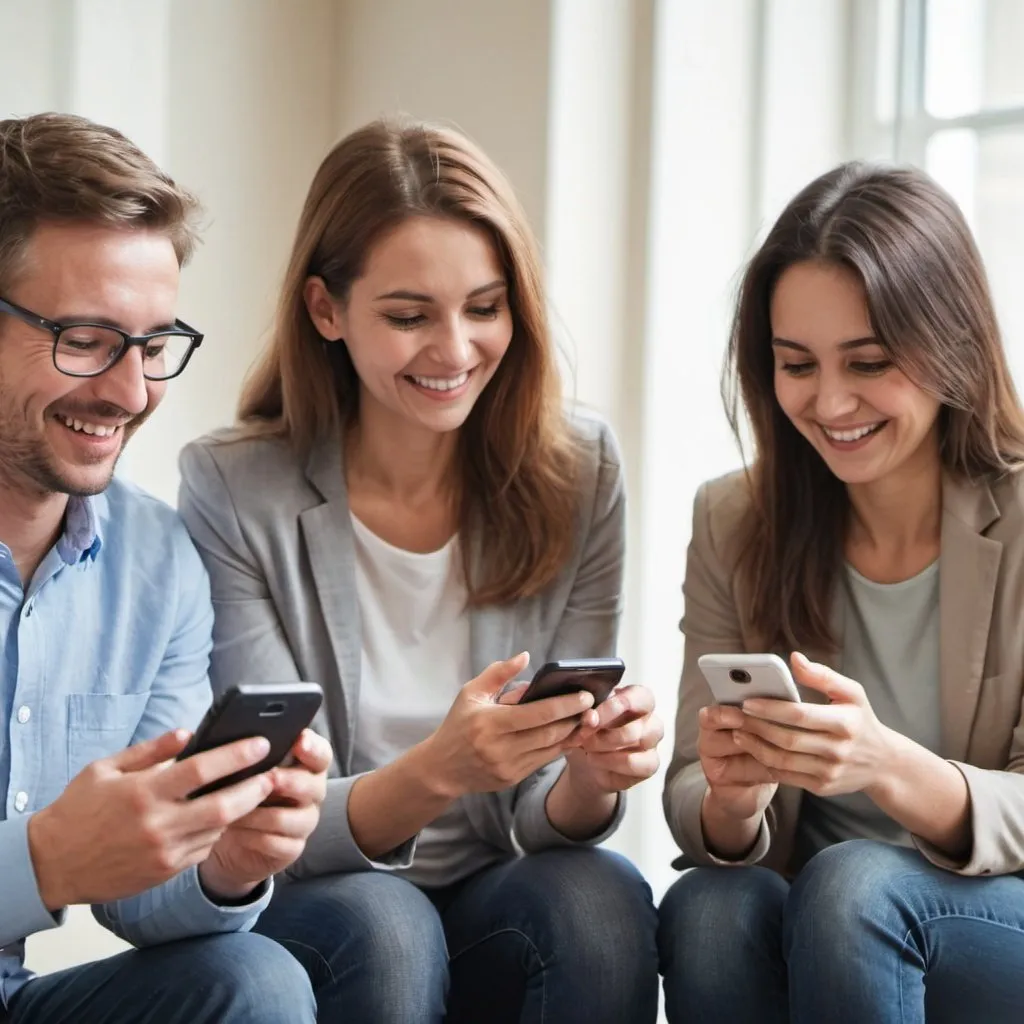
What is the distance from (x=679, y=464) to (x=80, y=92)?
1.26 m

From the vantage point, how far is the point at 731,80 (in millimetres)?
2770

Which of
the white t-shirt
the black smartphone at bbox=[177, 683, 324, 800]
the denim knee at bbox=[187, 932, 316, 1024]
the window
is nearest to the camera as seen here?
the black smartphone at bbox=[177, 683, 324, 800]

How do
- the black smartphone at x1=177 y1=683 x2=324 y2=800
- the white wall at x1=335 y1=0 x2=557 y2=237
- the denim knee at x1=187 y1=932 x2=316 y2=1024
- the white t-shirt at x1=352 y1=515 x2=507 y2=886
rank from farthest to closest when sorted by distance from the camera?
the white wall at x1=335 y1=0 x2=557 y2=237, the white t-shirt at x1=352 y1=515 x2=507 y2=886, the denim knee at x1=187 y1=932 x2=316 y2=1024, the black smartphone at x1=177 y1=683 x2=324 y2=800

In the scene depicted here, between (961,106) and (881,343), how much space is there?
1051 mm

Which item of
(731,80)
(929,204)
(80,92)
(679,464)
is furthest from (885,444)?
(80,92)

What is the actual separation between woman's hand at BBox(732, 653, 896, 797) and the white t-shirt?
50 cm

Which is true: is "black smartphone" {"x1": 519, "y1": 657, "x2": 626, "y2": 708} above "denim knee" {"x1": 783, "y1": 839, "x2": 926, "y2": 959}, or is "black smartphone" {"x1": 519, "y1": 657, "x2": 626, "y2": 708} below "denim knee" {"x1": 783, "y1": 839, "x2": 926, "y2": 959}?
above

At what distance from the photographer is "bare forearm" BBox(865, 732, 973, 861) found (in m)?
1.71

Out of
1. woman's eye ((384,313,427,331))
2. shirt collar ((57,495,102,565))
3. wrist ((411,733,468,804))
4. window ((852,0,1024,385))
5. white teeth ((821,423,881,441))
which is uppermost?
window ((852,0,1024,385))

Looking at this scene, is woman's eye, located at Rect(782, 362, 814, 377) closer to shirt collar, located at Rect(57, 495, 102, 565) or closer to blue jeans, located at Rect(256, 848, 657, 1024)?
blue jeans, located at Rect(256, 848, 657, 1024)

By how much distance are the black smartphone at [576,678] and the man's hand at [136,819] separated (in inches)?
14.5

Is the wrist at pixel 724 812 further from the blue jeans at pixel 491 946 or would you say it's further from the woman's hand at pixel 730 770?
the blue jeans at pixel 491 946

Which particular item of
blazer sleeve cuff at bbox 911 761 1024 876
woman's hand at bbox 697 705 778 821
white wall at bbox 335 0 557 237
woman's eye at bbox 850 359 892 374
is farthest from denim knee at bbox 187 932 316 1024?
white wall at bbox 335 0 557 237

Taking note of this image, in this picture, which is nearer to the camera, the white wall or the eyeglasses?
the eyeglasses
